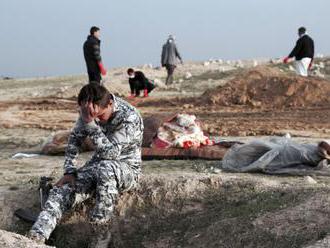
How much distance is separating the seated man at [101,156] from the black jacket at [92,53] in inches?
311

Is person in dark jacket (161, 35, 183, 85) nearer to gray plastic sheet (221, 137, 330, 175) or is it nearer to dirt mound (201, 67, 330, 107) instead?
dirt mound (201, 67, 330, 107)

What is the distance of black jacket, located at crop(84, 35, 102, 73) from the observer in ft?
44.9

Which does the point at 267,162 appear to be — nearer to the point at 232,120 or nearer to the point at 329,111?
the point at 232,120

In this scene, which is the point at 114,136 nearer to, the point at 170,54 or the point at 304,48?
the point at 304,48

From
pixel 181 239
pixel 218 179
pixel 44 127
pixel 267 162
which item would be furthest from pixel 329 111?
pixel 181 239

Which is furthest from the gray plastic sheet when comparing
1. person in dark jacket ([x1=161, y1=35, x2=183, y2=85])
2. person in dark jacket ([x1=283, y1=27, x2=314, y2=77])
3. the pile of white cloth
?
person in dark jacket ([x1=161, y1=35, x2=183, y2=85])

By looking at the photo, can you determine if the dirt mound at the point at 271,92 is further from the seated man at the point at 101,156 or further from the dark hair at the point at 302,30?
the seated man at the point at 101,156

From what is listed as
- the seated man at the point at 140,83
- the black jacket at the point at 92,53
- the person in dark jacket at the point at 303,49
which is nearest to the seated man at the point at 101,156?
the black jacket at the point at 92,53

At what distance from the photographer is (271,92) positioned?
15664 mm

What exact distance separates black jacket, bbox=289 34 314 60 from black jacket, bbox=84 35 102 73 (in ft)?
15.6

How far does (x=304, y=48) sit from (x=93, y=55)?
5.05 meters

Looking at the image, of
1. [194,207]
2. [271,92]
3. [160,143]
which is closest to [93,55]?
[271,92]

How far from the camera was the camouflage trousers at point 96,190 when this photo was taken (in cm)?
561

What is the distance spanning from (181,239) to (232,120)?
7199mm
